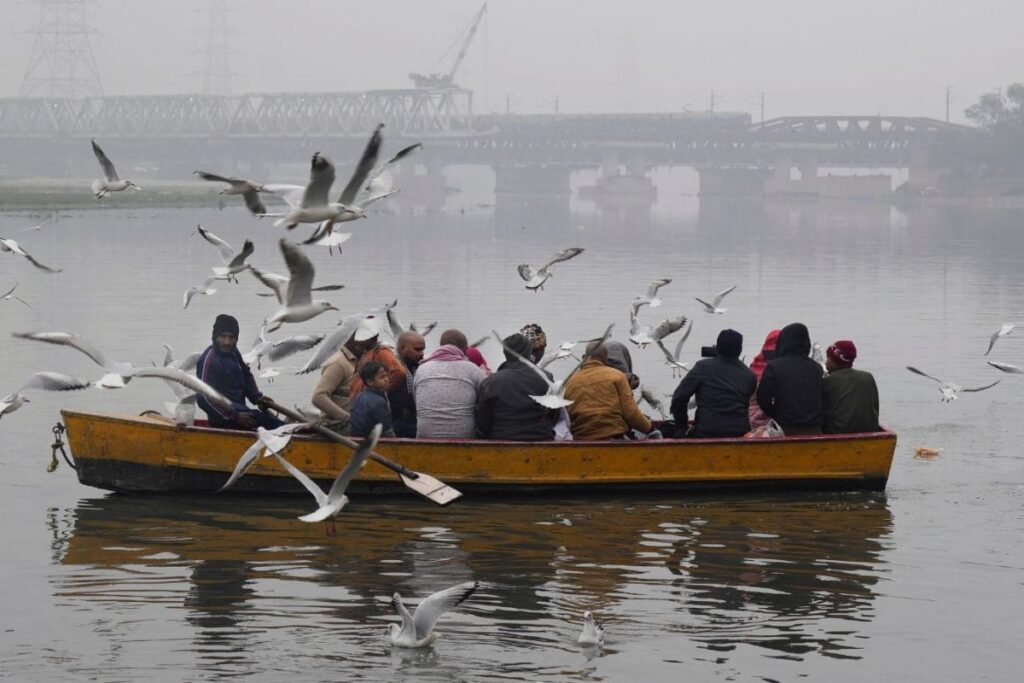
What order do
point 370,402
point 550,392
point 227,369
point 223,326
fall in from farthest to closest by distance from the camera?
point 227,369
point 223,326
point 550,392
point 370,402

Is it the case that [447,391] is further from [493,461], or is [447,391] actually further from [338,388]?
[338,388]

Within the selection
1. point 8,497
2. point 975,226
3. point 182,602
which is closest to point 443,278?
point 8,497

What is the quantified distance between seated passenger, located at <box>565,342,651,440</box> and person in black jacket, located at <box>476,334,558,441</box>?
28cm

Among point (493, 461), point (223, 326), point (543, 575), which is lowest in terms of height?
point (543, 575)

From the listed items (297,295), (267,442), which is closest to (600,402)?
(267,442)

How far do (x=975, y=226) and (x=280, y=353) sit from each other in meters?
106

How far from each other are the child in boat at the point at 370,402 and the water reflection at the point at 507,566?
38.3 inches

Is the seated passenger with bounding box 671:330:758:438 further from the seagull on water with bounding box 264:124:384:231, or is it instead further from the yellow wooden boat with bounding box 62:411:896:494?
the seagull on water with bounding box 264:124:384:231

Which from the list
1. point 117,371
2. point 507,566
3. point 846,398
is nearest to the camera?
point 117,371

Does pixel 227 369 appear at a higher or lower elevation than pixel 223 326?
lower

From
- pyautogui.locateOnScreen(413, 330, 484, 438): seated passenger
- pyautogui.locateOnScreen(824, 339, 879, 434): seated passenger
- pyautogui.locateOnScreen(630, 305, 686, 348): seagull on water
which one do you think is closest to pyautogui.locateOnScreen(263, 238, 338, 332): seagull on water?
pyautogui.locateOnScreen(413, 330, 484, 438): seated passenger

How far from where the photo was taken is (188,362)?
54.0 ft

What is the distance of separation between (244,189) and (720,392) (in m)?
5.87

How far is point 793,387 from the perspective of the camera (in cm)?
1686
